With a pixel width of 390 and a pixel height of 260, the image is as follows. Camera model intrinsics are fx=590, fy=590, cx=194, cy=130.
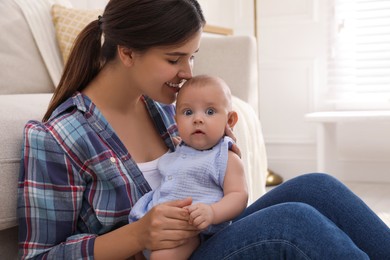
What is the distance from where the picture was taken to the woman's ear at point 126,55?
→ 1.15 meters

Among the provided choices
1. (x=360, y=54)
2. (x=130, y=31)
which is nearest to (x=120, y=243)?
(x=130, y=31)

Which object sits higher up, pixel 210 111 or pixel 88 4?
pixel 88 4

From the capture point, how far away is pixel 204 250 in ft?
3.41

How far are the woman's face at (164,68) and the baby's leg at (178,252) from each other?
0.95ft

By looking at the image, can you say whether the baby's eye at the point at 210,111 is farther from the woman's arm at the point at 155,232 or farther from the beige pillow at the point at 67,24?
the beige pillow at the point at 67,24

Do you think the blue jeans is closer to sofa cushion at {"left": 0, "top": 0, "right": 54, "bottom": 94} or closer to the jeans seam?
the jeans seam

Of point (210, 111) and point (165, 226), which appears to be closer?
point (165, 226)

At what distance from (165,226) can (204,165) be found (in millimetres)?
162


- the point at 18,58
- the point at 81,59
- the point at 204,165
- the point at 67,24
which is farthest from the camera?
the point at 67,24

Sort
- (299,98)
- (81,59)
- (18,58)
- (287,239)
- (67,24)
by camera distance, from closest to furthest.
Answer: (287,239) < (81,59) < (18,58) < (67,24) < (299,98)

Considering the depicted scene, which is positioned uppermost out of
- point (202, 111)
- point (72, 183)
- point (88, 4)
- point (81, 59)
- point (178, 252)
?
point (88, 4)

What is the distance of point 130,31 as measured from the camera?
1.11 meters

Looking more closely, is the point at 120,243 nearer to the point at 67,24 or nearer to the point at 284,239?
the point at 284,239

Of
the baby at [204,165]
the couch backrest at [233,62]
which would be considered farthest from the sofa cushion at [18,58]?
the baby at [204,165]
